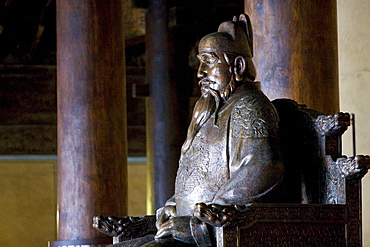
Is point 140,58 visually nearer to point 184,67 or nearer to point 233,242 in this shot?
point 184,67

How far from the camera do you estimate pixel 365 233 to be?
20.9 ft

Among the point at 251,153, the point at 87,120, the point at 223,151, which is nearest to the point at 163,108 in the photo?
the point at 87,120

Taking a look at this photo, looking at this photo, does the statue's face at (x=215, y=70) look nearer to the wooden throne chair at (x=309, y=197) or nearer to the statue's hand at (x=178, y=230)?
the wooden throne chair at (x=309, y=197)

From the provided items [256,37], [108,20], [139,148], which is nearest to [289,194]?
[256,37]

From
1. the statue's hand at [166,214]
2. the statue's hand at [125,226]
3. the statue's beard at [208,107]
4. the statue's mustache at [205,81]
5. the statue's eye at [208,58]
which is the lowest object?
the statue's hand at [125,226]

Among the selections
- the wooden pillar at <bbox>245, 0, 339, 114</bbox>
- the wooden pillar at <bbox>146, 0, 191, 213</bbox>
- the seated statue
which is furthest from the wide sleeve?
the wooden pillar at <bbox>146, 0, 191, 213</bbox>

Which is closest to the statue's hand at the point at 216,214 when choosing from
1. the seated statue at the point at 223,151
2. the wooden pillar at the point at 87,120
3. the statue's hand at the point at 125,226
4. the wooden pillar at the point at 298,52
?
the seated statue at the point at 223,151

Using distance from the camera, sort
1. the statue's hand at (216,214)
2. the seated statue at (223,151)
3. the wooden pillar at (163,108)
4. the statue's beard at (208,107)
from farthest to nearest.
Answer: the wooden pillar at (163,108), the statue's beard at (208,107), the seated statue at (223,151), the statue's hand at (216,214)

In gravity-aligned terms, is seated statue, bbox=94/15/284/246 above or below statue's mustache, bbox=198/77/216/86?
below

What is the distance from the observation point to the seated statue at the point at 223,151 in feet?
11.9

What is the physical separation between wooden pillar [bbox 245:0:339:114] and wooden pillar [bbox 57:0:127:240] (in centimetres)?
197

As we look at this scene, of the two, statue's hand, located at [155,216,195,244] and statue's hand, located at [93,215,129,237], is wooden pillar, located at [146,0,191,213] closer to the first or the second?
statue's hand, located at [93,215,129,237]

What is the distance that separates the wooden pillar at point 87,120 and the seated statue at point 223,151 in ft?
7.05

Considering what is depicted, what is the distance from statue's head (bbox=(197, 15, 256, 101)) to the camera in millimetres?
4062
